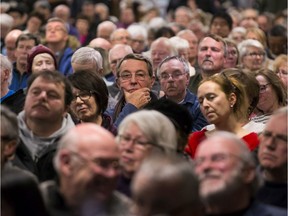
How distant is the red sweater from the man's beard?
1.90m

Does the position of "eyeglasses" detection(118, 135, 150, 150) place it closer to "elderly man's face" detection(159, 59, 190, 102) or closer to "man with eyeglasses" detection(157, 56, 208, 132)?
"man with eyeglasses" detection(157, 56, 208, 132)

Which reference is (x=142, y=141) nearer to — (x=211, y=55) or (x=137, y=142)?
(x=137, y=142)

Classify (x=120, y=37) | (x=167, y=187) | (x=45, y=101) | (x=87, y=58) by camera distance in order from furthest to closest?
(x=120, y=37) → (x=87, y=58) → (x=45, y=101) → (x=167, y=187)

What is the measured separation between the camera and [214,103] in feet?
30.1

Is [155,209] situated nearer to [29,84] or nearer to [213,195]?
[213,195]

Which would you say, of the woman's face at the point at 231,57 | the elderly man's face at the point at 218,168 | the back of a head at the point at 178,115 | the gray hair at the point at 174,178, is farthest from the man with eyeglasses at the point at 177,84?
the gray hair at the point at 174,178

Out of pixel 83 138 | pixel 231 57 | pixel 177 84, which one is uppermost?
pixel 83 138

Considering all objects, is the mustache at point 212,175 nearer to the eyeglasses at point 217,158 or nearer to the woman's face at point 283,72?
the eyeglasses at point 217,158

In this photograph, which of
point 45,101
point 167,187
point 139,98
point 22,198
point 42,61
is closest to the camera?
point 167,187

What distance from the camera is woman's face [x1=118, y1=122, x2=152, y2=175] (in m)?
7.17

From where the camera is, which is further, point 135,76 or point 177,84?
point 177,84

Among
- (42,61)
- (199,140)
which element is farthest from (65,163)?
(42,61)

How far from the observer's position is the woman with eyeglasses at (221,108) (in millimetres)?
9062

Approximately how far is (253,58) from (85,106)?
500cm
